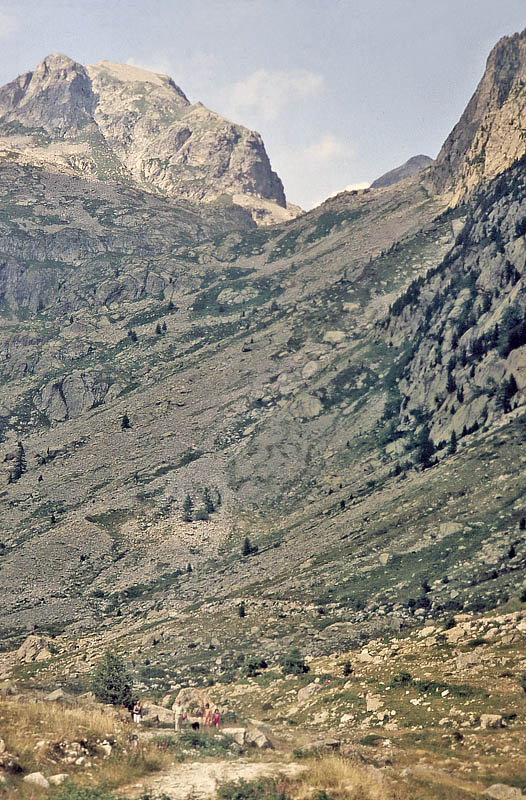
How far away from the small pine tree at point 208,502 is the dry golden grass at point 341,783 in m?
99.4

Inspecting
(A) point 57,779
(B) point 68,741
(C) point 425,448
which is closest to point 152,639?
(B) point 68,741

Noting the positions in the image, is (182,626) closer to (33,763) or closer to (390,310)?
(33,763)

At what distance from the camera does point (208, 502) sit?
411 feet

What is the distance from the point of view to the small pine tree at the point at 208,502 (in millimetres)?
123188

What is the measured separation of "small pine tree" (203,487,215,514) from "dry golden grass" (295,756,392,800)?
99.4 m

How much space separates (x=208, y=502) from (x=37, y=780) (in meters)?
104

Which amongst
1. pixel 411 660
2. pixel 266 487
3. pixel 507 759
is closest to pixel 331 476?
pixel 266 487

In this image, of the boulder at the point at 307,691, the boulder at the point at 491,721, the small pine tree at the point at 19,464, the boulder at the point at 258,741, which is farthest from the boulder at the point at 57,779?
the small pine tree at the point at 19,464

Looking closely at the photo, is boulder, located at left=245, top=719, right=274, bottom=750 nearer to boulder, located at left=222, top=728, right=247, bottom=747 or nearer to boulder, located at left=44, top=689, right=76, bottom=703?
boulder, located at left=222, top=728, right=247, bottom=747

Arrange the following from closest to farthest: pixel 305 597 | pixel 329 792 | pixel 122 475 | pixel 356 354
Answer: pixel 329 792
pixel 305 597
pixel 122 475
pixel 356 354

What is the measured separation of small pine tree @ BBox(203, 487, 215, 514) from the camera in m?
123

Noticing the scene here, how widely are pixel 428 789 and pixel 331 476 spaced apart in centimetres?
10136

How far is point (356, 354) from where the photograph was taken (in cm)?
16038

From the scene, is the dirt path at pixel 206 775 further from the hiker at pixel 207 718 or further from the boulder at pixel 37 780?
the hiker at pixel 207 718
